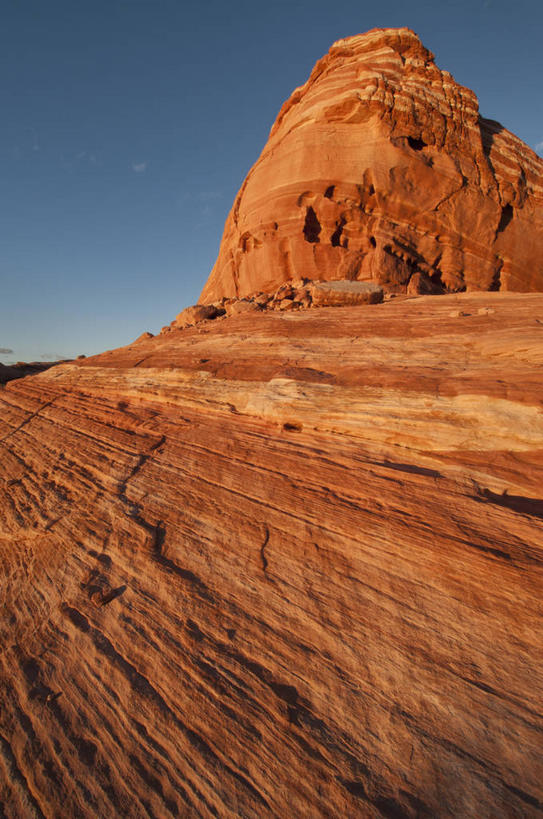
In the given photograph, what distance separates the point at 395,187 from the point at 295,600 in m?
18.5

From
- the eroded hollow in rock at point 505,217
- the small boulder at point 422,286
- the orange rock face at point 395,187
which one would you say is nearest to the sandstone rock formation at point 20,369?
the orange rock face at point 395,187

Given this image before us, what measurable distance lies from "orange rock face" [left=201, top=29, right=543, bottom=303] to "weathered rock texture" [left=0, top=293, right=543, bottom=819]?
11950 mm

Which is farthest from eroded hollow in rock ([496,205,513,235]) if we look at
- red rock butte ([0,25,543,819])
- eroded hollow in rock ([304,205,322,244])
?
red rock butte ([0,25,543,819])

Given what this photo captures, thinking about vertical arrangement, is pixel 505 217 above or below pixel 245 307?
above

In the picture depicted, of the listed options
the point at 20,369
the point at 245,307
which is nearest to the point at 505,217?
the point at 245,307

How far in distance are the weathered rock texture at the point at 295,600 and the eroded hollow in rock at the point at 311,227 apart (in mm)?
12891

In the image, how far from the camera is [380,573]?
3316 millimetres

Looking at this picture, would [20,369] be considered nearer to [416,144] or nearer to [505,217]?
[416,144]

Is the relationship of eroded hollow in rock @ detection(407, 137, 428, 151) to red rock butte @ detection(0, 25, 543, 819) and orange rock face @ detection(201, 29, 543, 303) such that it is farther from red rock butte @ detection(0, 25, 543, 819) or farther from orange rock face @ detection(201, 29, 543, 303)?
red rock butte @ detection(0, 25, 543, 819)

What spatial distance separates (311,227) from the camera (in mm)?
17297

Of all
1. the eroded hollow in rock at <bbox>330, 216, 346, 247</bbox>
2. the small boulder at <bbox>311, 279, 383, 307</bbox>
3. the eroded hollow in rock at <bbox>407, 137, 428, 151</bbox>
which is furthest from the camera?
the eroded hollow in rock at <bbox>330, 216, 346, 247</bbox>

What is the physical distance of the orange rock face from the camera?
1608 centimetres

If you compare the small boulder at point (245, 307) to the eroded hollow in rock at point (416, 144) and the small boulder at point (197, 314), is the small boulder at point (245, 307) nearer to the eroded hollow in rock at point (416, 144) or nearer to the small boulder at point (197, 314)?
the small boulder at point (197, 314)

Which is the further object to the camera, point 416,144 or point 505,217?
point 505,217
